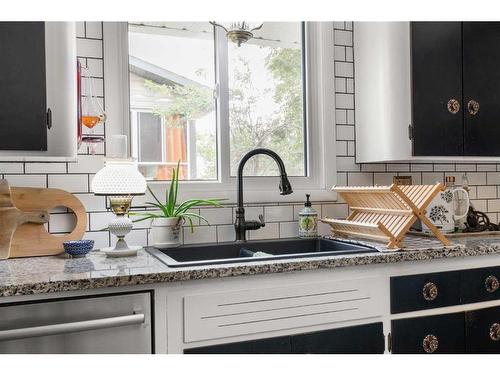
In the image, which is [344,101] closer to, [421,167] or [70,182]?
[421,167]

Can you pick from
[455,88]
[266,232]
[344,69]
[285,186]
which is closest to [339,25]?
[344,69]

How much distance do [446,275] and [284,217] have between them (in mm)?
793

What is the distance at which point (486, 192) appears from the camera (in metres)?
2.71

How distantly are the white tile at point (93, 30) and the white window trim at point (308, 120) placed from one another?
0.09ft

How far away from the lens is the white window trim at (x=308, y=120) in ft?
6.38

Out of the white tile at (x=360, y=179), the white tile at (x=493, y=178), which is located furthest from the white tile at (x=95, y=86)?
the white tile at (x=493, y=178)

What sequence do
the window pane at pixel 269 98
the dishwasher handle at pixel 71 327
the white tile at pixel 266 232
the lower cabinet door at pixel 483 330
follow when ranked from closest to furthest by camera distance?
the dishwasher handle at pixel 71 327, the lower cabinet door at pixel 483 330, the white tile at pixel 266 232, the window pane at pixel 269 98

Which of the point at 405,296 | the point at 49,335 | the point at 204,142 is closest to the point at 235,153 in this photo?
the point at 204,142

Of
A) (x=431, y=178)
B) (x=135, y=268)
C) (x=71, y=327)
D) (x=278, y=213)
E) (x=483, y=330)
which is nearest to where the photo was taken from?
(x=71, y=327)

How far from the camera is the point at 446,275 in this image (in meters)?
1.74

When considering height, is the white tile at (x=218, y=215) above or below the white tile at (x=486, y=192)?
below

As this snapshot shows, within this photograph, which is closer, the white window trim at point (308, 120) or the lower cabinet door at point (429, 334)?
the lower cabinet door at point (429, 334)

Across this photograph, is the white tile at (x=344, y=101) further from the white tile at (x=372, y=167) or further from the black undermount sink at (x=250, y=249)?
the black undermount sink at (x=250, y=249)

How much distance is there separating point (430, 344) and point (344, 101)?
126cm
